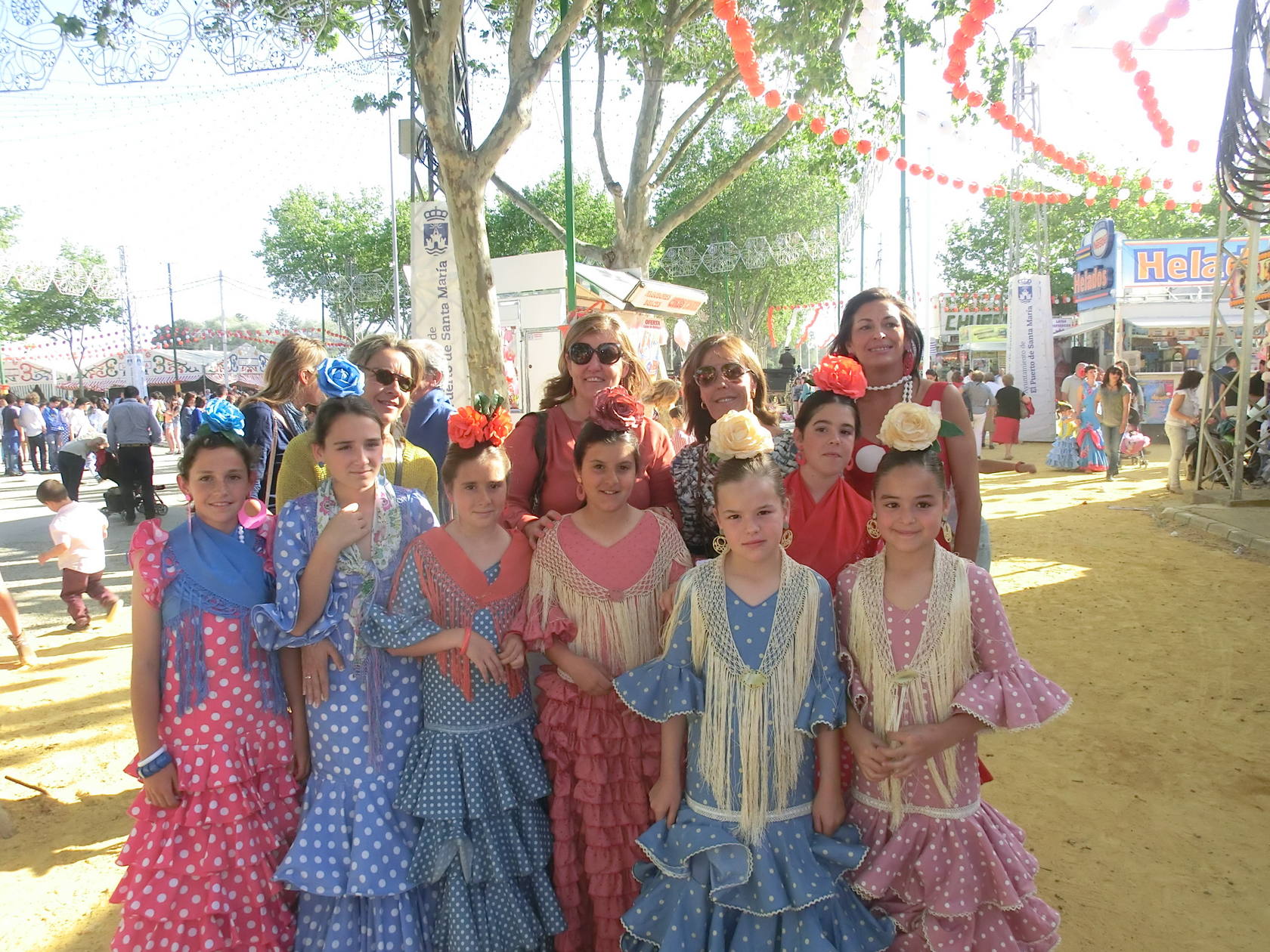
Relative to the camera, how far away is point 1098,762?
3.87 m

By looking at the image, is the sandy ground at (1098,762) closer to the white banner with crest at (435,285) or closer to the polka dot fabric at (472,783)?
the polka dot fabric at (472,783)

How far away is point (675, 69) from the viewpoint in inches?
535

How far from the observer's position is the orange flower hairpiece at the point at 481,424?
2.46 metres

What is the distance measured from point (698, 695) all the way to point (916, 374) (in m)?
1.41

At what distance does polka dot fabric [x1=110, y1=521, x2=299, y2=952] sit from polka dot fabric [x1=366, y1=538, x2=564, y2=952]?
0.40 metres

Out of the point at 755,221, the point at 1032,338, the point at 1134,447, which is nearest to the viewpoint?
the point at 1134,447

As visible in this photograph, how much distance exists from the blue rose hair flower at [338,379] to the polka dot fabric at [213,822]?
61 cm

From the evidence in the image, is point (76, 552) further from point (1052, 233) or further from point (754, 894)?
point (1052, 233)

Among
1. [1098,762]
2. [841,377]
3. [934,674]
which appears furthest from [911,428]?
[1098,762]

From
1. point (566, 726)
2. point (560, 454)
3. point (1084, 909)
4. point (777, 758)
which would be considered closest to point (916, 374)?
point (560, 454)

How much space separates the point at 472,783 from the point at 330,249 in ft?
134

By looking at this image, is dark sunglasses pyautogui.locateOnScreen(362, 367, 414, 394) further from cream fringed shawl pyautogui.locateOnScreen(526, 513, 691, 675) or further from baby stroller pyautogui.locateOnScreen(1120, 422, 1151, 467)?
baby stroller pyautogui.locateOnScreen(1120, 422, 1151, 467)

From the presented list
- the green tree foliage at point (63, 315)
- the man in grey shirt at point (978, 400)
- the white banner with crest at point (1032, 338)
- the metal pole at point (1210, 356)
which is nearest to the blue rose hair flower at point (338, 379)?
the metal pole at point (1210, 356)

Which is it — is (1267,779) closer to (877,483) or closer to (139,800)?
(877,483)
